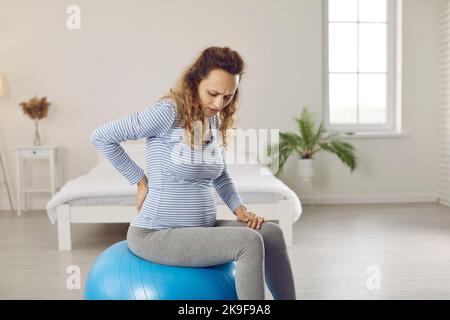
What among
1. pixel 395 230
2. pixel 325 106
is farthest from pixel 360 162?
pixel 395 230

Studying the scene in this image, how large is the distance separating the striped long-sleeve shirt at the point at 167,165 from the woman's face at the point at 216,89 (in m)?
0.09

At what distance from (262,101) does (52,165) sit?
2045 mm

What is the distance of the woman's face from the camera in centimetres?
152

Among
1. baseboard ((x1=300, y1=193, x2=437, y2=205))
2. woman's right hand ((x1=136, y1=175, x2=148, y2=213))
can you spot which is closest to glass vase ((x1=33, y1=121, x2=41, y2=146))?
baseboard ((x1=300, y1=193, x2=437, y2=205))

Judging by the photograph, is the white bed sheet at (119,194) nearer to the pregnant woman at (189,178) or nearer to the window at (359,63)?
the pregnant woman at (189,178)

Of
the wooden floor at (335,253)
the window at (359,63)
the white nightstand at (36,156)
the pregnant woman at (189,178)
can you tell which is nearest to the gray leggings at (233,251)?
the pregnant woman at (189,178)

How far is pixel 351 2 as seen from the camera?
5.07 metres

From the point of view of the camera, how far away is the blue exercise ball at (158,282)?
1510 millimetres

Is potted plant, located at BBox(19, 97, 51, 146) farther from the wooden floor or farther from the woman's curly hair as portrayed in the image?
the woman's curly hair

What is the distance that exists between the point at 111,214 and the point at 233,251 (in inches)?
75.8

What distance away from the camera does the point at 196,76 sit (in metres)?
1.56

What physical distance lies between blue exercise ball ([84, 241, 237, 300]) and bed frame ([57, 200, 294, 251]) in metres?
1.63

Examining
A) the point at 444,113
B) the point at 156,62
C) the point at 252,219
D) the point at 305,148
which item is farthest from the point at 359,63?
the point at 252,219

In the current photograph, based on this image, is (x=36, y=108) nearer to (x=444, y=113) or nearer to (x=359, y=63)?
(x=359, y=63)
